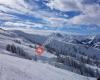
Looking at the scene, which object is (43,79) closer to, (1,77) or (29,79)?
(29,79)

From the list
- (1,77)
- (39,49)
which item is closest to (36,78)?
(1,77)

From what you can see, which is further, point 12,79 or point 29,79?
point 29,79

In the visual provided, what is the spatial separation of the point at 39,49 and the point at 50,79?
39.7m

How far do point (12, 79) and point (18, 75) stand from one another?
358 centimetres

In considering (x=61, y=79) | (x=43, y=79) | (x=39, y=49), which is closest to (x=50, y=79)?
(x=43, y=79)

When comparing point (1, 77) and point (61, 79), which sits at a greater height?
point (1, 77)

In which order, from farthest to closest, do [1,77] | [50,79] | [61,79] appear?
[61,79], [50,79], [1,77]

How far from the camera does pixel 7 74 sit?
35688 mm

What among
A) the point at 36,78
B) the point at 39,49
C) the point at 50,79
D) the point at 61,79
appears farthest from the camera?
the point at 39,49

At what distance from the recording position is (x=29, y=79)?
37875mm

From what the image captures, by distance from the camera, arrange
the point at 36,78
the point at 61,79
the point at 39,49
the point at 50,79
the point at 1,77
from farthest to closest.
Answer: the point at 39,49 < the point at 61,79 < the point at 50,79 < the point at 36,78 < the point at 1,77

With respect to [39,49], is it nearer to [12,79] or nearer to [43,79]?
[43,79]

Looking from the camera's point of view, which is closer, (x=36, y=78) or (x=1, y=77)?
(x=1, y=77)

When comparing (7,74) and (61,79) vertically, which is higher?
(7,74)
